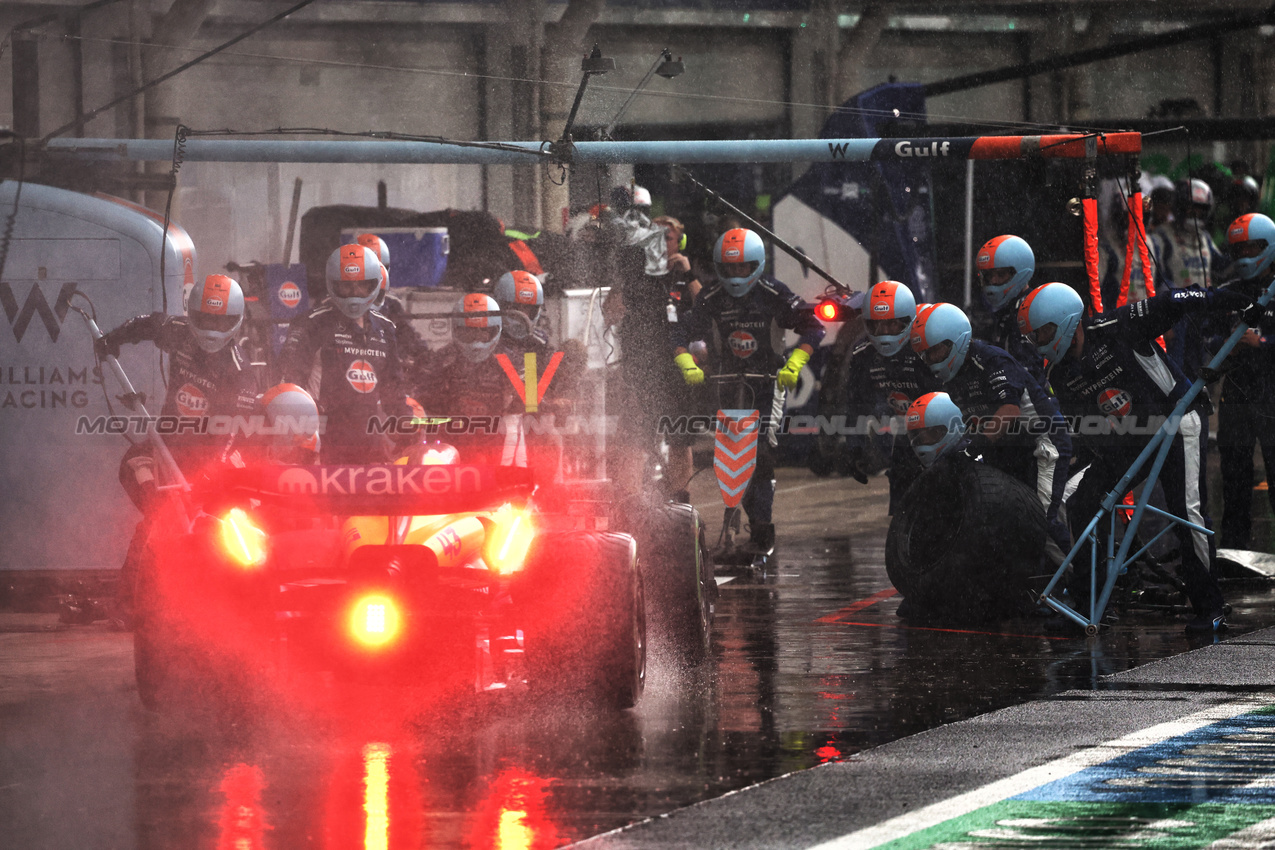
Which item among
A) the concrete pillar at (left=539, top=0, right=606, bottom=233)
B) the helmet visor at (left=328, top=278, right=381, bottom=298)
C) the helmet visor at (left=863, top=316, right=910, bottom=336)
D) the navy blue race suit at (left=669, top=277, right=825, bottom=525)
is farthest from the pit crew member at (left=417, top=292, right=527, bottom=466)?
the concrete pillar at (left=539, top=0, right=606, bottom=233)

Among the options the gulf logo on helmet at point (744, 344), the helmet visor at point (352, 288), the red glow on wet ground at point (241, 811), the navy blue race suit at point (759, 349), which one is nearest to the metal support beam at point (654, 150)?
the navy blue race suit at point (759, 349)

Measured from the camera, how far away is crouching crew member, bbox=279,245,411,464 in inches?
332

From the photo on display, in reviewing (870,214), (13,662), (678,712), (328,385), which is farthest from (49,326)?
(870,214)

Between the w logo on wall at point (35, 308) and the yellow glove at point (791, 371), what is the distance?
410cm

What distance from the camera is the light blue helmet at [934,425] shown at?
332 inches

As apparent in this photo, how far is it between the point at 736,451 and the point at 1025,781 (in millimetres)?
5428

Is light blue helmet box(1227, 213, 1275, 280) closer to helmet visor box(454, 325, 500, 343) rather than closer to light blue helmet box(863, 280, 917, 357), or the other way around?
light blue helmet box(863, 280, 917, 357)

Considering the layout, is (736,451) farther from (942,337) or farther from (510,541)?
(510,541)

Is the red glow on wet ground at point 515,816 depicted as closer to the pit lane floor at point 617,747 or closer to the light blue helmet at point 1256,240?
the pit lane floor at point 617,747

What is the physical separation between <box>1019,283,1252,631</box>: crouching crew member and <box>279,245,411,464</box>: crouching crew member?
3.19 meters

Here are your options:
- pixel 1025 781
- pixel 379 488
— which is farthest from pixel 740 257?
pixel 1025 781

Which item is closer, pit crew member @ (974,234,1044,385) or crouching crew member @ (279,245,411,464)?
crouching crew member @ (279,245,411,464)

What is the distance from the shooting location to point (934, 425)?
8430mm

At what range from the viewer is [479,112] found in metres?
13.4
